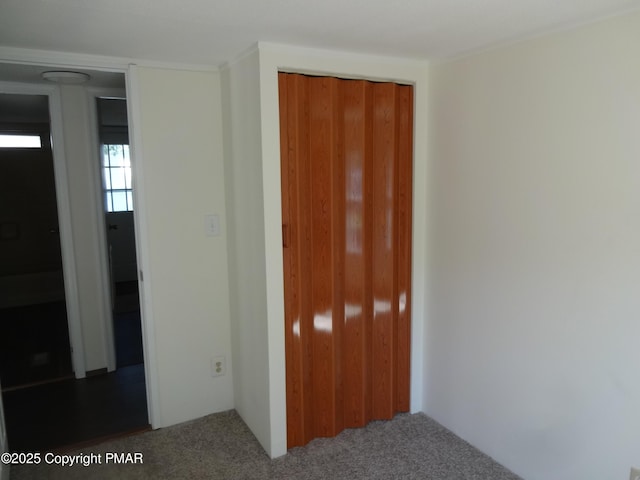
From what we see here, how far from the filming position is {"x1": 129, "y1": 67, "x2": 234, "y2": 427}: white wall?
257cm

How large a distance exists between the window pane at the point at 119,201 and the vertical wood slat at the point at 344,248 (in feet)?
14.8

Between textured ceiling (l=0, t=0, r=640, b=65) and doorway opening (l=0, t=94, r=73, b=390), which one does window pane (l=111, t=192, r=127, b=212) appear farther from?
textured ceiling (l=0, t=0, r=640, b=65)

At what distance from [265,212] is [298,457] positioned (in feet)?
4.27

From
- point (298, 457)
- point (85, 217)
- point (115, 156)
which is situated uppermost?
point (115, 156)

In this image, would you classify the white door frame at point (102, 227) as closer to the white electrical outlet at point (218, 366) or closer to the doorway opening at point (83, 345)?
the doorway opening at point (83, 345)

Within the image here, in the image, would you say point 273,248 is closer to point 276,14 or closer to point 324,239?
point 324,239

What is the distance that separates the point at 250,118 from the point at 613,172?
1613 millimetres

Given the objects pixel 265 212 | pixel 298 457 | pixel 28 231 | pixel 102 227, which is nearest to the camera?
pixel 265 212

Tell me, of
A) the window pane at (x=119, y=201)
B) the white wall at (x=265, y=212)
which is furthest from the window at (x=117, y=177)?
the white wall at (x=265, y=212)

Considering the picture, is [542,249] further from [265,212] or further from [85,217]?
[85,217]

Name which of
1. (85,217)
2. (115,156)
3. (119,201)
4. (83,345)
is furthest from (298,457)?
(115,156)

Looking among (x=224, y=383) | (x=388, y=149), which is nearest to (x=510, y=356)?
(x=388, y=149)

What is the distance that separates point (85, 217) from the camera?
332 centimetres

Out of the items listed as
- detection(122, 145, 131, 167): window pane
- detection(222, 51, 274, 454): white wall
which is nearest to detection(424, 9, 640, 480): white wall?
detection(222, 51, 274, 454): white wall
